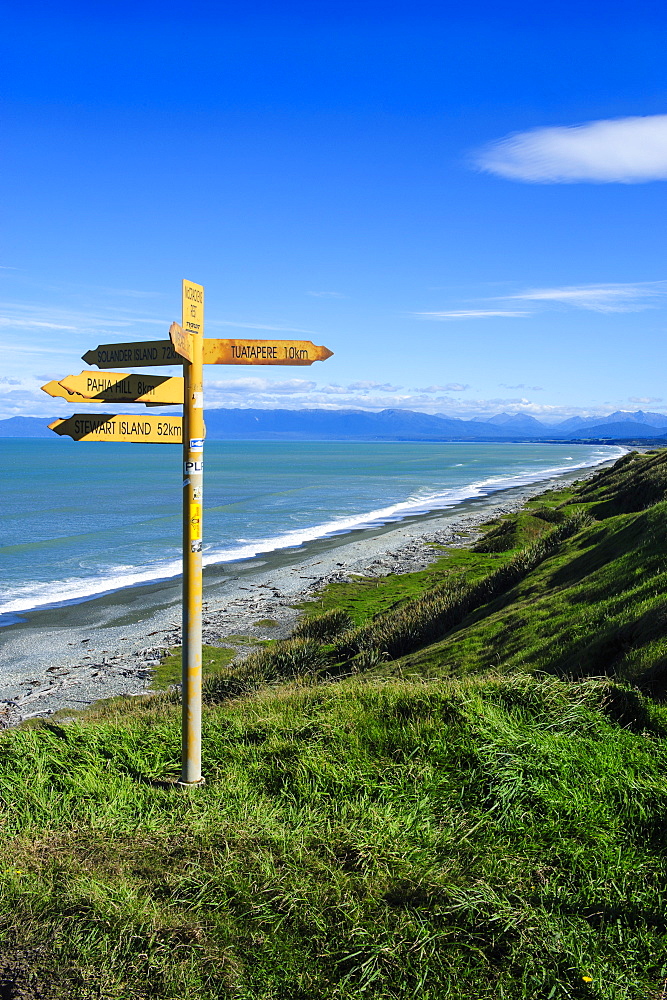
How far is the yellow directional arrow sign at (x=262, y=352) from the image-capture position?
5473mm

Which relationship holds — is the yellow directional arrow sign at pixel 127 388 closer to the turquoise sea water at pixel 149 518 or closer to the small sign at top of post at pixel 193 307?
the small sign at top of post at pixel 193 307

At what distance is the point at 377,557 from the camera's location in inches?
1280

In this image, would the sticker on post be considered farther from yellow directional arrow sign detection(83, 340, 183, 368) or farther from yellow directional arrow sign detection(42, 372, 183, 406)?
yellow directional arrow sign detection(83, 340, 183, 368)

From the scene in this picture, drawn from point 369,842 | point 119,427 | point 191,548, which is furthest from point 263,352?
point 369,842

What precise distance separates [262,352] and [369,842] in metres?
3.48

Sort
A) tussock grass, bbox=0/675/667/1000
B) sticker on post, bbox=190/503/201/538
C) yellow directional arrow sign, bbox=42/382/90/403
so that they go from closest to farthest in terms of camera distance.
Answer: tussock grass, bbox=0/675/667/1000
yellow directional arrow sign, bbox=42/382/90/403
sticker on post, bbox=190/503/201/538

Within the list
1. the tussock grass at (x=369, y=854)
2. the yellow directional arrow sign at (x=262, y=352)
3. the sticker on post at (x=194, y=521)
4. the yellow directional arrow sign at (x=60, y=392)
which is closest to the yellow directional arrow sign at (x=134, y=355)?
the yellow directional arrow sign at (x=262, y=352)

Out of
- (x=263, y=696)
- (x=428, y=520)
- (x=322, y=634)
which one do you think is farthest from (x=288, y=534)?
(x=263, y=696)

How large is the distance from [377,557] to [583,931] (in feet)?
95.6

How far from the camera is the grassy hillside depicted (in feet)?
10.9

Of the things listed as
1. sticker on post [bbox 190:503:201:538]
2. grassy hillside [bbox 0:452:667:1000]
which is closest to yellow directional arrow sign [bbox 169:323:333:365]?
sticker on post [bbox 190:503:201:538]

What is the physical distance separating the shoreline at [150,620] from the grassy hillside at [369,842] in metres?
10.1

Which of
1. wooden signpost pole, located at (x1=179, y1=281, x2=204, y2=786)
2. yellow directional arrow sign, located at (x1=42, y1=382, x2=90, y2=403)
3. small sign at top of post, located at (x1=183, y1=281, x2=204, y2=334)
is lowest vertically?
wooden signpost pole, located at (x1=179, y1=281, x2=204, y2=786)

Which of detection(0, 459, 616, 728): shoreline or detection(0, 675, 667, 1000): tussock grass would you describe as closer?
detection(0, 675, 667, 1000): tussock grass
